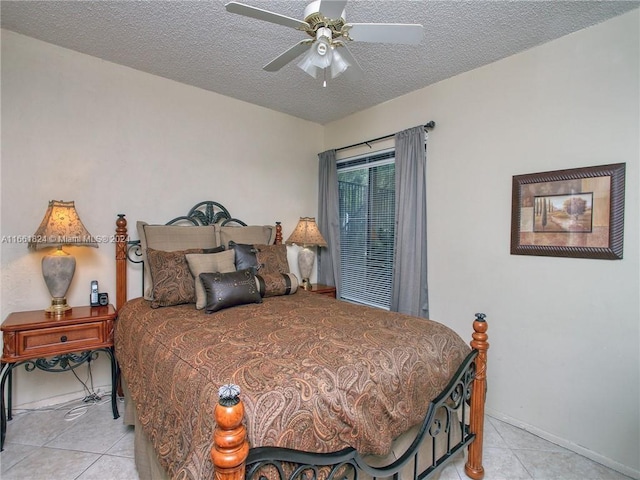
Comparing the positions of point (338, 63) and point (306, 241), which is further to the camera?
point (306, 241)

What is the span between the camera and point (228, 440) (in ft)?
2.67

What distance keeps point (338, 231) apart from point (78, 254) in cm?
252

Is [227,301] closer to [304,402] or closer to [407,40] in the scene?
[304,402]

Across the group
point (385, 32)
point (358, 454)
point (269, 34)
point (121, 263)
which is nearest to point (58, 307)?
point (121, 263)

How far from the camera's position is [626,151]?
1.93 metres

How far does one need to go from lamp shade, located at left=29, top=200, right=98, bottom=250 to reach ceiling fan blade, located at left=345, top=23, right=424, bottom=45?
2209 mm

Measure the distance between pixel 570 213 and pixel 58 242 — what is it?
3505mm

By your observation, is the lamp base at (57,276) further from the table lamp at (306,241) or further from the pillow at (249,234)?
the table lamp at (306,241)

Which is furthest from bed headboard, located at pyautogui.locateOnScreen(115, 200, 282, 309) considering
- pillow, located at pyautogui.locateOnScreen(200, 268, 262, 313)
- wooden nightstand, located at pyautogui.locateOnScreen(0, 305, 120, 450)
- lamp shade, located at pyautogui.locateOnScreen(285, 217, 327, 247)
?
pillow, located at pyautogui.locateOnScreen(200, 268, 262, 313)

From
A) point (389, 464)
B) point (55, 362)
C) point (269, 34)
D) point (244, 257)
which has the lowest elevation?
point (389, 464)

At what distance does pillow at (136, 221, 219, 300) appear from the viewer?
262 cm

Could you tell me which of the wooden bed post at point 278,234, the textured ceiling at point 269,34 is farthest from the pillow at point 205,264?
the textured ceiling at point 269,34

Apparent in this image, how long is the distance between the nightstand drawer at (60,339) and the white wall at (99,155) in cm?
49

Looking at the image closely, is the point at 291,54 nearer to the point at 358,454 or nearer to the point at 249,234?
the point at 249,234
